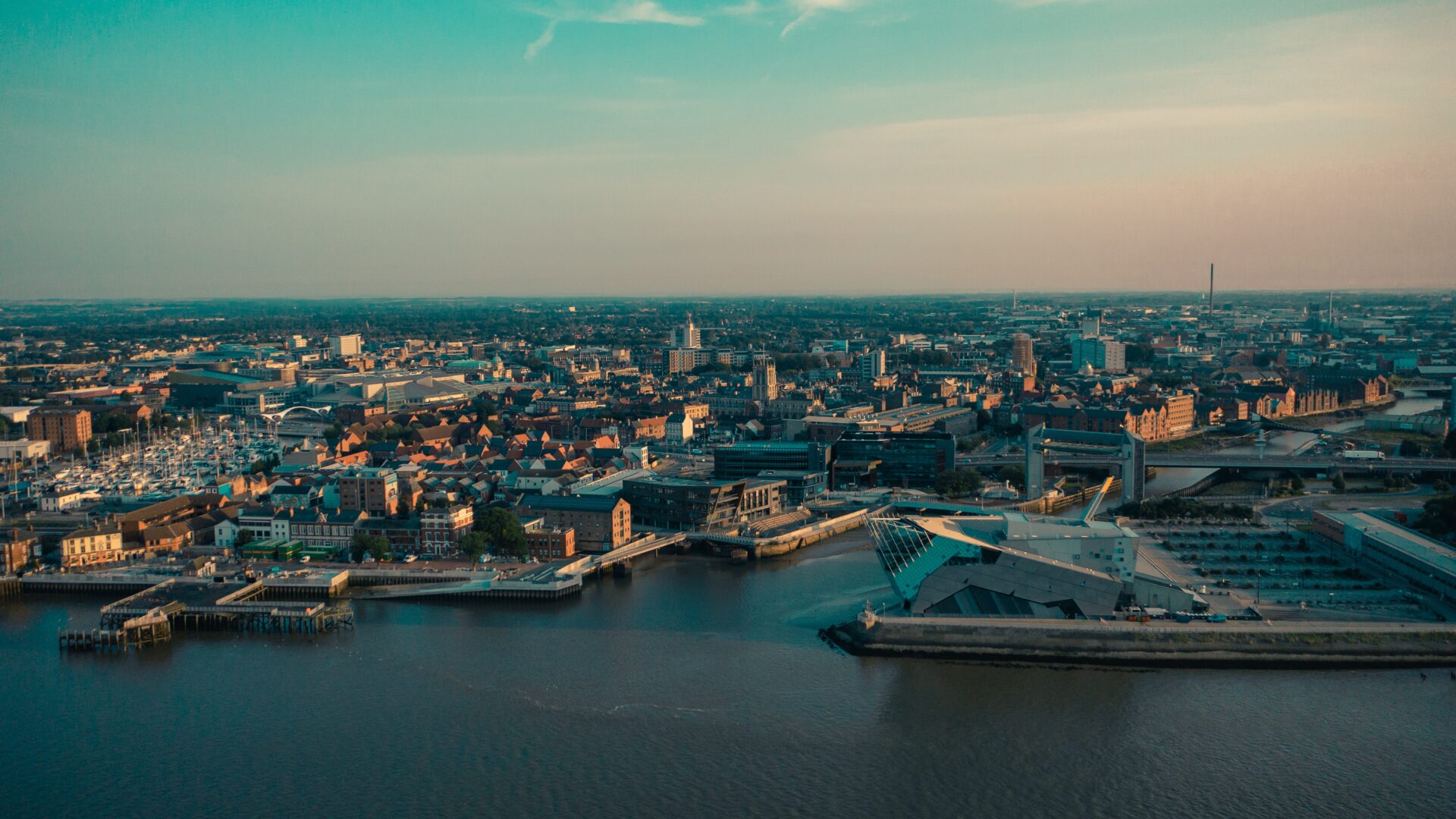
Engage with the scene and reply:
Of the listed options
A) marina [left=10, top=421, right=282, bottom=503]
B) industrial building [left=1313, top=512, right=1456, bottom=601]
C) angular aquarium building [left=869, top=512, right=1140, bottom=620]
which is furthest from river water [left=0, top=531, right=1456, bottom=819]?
marina [left=10, top=421, right=282, bottom=503]

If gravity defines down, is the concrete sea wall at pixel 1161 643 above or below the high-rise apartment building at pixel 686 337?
below

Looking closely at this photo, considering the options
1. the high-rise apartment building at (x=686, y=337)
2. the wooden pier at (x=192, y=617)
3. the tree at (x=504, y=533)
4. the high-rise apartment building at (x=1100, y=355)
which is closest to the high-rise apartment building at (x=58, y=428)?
the wooden pier at (x=192, y=617)

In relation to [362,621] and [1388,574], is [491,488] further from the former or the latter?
[1388,574]

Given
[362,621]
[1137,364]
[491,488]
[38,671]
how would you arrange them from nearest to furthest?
1. [38,671]
2. [362,621]
3. [491,488]
4. [1137,364]

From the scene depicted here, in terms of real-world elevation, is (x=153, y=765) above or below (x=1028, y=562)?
below

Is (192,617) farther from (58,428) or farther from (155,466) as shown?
(58,428)

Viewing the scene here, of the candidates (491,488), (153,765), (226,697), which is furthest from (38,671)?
(491,488)

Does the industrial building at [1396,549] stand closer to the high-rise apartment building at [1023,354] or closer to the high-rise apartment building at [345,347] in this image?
the high-rise apartment building at [1023,354]

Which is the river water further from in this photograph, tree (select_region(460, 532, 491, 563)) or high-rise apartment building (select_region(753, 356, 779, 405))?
high-rise apartment building (select_region(753, 356, 779, 405))
